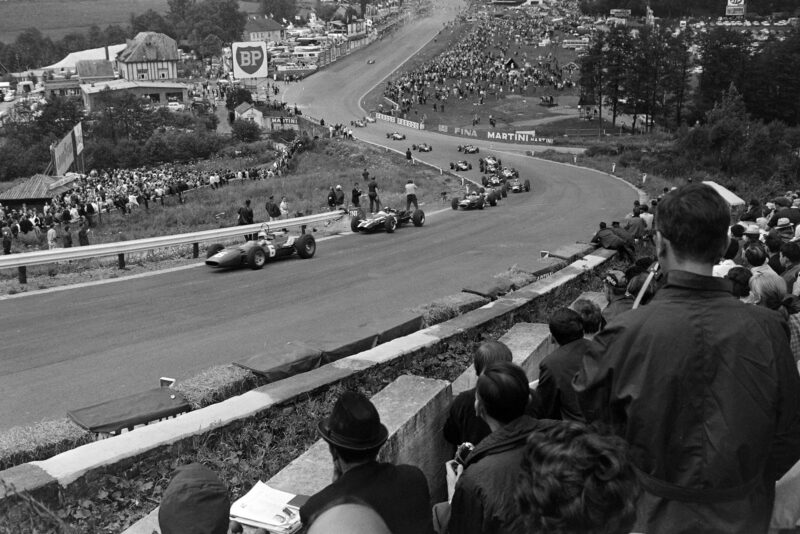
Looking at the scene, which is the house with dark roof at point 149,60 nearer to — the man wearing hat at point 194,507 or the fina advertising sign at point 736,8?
the fina advertising sign at point 736,8

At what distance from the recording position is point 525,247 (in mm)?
20156

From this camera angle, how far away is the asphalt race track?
9797mm

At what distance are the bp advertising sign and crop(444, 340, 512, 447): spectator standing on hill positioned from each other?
281 ft

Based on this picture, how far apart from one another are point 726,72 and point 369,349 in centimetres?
8829

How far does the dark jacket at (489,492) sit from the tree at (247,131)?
85.3 metres

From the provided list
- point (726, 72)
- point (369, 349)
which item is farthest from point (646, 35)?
point (369, 349)

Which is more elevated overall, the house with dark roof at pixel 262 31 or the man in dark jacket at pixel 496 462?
the house with dark roof at pixel 262 31

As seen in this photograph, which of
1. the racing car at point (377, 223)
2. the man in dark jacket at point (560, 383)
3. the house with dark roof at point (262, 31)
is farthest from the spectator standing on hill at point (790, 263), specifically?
the house with dark roof at point (262, 31)

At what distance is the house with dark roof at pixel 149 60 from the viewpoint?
6117 inches

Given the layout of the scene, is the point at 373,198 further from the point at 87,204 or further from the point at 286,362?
the point at 286,362

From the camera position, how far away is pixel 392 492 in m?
3.57

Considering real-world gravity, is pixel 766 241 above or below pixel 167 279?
above

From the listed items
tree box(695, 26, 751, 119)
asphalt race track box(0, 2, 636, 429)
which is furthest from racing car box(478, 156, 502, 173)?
tree box(695, 26, 751, 119)

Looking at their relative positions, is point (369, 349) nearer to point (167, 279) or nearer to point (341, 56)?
point (167, 279)
